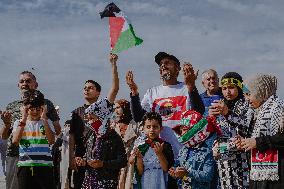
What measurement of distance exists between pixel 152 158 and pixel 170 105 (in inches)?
31.1

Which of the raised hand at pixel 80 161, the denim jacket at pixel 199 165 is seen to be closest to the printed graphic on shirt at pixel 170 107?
the denim jacket at pixel 199 165

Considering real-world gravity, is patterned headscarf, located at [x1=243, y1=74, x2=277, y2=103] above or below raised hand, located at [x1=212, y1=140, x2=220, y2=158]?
above

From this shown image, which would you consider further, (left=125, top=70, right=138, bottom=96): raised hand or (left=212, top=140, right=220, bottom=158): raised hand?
(left=125, top=70, right=138, bottom=96): raised hand

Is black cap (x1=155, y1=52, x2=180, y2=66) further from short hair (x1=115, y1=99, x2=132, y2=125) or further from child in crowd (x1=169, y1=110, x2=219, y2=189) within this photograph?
short hair (x1=115, y1=99, x2=132, y2=125)

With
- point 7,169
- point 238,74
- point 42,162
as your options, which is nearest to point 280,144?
point 238,74

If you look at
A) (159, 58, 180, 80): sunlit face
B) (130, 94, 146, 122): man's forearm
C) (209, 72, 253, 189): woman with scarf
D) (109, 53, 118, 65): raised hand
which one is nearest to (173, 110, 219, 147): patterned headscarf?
(209, 72, 253, 189): woman with scarf

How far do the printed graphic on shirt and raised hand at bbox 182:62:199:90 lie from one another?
1.85ft

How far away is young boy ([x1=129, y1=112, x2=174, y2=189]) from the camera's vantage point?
7.03 m

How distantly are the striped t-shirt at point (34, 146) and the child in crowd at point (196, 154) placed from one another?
194 centimetres

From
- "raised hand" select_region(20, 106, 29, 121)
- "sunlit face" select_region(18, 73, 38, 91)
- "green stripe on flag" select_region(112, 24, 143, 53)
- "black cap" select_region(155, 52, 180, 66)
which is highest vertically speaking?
"green stripe on flag" select_region(112, 24, 143, 53)

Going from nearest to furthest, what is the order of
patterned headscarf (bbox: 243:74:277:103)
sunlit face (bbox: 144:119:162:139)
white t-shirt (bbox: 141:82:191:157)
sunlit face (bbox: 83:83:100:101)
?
1. patterned headscarf (bbox: 243:74:277:103)
2. sunlit face (bbox: 144:119:162:139)
3. white t-shirt (bbox: 141:82:191:157)
4. sunlit face (bbox: 83:83:100:101)

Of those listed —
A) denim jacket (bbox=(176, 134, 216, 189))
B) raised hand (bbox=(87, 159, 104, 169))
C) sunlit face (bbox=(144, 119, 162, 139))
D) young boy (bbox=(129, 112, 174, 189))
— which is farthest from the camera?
raised hand (bbox=(87, 159, 104, 169))

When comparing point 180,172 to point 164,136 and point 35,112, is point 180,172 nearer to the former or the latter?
point 164,136

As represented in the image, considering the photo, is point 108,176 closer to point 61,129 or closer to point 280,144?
point 61,129
